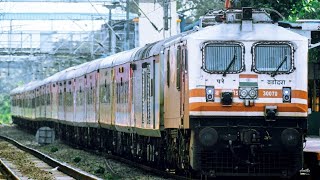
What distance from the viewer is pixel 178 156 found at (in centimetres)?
2073

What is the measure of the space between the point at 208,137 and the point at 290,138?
144cm

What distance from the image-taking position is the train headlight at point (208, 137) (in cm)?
1841

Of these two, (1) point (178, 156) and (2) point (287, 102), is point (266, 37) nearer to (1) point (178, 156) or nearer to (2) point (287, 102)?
(2) point (287, 102)

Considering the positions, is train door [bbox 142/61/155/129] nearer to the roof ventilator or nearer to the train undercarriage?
the train undercarriage

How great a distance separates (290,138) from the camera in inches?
728

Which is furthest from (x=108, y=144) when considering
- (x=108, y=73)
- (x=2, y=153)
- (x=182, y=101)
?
A: (x=182, y=101)

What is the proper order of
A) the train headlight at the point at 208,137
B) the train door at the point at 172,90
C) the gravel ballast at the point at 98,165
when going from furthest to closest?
the gravel ballast at the point at 98,165
the train door at the point at 172,90
the train headlight at the point at 208,137

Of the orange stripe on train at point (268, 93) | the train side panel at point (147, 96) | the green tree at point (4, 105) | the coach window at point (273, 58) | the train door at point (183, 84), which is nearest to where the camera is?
the orange stripe on train at point (268, 93)

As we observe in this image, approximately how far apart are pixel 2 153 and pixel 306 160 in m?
21.3

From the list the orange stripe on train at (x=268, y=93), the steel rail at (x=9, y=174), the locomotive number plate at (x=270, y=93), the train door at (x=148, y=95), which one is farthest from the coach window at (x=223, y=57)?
the steel rail at (x=9, y=174)

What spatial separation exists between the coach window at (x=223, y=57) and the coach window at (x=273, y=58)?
10.6 inches

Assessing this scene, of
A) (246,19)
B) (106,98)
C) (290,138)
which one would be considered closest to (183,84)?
(246,19)

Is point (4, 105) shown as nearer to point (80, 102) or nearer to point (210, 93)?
point (80, 102)

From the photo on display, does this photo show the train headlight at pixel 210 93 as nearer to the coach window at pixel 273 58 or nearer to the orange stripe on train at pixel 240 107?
the orange stripe on train at pixel 240 107
